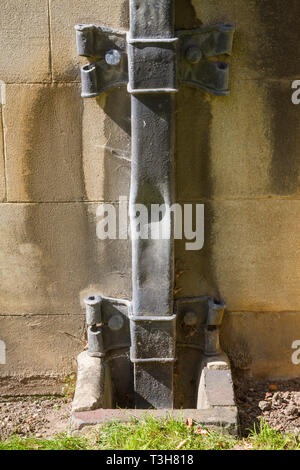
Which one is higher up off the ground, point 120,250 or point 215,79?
point 215,79

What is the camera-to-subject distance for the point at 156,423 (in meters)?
3.40

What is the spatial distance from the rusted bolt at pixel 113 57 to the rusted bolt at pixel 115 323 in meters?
1.91

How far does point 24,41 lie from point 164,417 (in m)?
2.81

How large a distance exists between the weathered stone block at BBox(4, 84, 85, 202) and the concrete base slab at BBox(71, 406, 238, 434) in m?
1.60

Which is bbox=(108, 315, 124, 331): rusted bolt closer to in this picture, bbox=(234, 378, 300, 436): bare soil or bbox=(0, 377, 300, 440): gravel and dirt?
bbox=(0, 377, 300, 440): gravel and dirt

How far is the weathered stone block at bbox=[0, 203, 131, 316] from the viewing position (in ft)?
13.2

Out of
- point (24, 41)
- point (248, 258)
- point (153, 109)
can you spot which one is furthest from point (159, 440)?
point (24, 41)

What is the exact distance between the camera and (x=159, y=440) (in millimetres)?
3311

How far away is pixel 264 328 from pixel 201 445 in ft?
4.06

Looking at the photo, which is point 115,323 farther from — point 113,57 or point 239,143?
point 113,57

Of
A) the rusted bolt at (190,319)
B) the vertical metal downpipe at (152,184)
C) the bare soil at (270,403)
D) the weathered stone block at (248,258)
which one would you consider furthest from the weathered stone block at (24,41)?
the bare soil at (270,403)

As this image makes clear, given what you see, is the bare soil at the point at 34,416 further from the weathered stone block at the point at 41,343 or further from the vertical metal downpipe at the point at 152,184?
the vertical metal downpipe at the point at 152,184
